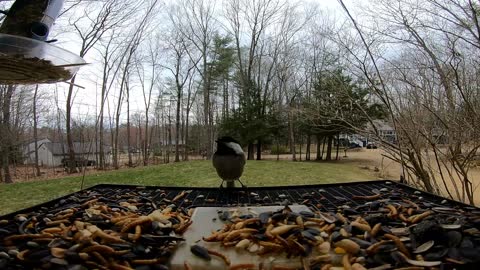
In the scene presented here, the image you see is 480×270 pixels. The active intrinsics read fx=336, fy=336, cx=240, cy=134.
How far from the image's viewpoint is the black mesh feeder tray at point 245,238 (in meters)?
1.27

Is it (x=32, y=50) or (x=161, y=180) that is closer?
(x=32, y=50)

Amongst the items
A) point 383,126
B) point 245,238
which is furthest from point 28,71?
point 383,126

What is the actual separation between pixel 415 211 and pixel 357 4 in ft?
10.8

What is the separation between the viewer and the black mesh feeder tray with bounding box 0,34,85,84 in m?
1.32

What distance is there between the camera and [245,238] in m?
1.49

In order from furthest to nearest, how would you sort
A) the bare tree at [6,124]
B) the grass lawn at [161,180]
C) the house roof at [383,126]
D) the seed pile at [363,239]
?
the bare tree at [6,124]
the grass lawn at [161,180]
the house roof at [383,126]
the seed pile at [363,239]

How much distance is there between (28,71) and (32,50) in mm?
143

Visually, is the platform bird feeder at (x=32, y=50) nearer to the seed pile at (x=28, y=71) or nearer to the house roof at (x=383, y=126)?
the seed pile at (x=28, y=71)

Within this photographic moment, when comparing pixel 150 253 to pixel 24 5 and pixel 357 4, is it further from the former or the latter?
pixel 357 4

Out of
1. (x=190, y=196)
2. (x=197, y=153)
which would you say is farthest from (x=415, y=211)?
(x=197, y=153)

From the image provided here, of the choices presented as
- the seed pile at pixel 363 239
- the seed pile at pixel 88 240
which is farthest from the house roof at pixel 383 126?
the seed pile at pixel 88 240

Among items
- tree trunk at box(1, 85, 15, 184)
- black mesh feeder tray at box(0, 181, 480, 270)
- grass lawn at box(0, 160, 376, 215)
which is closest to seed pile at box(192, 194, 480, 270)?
black mesh feeder tray at box(0, 181, 480, 270)

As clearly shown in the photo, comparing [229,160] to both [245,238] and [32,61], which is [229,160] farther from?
[32,61]

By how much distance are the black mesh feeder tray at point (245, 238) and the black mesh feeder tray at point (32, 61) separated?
0.72 meters
